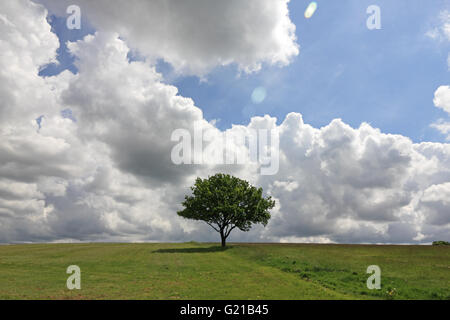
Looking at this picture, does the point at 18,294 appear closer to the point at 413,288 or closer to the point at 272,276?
the point at 272,276

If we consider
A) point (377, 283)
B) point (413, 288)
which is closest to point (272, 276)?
point (377, 283)

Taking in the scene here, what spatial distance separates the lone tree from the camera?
63844mm

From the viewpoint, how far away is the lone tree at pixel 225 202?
6384cm

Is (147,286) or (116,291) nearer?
(116,291)

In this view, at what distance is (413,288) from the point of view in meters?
20.8

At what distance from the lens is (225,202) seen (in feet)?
204
